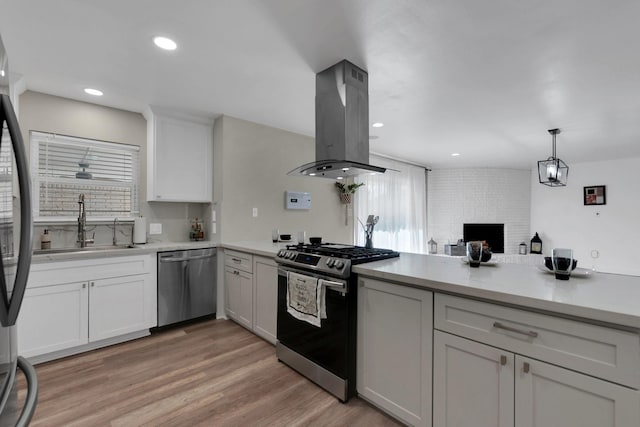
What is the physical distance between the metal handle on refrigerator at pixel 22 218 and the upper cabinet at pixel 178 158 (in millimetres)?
2590

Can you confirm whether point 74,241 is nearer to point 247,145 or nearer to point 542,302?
point 247,145

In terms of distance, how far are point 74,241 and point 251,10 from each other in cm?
284

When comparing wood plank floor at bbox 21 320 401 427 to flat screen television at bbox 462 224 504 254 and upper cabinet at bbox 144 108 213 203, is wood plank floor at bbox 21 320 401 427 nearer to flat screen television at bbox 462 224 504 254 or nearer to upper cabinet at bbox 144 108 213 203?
upper cabinet at bbox 144 108 213 203

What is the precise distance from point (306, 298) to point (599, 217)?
23.3ft

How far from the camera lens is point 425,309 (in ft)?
5.10

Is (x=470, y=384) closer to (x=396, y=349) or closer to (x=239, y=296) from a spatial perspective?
(x=396, y=349)

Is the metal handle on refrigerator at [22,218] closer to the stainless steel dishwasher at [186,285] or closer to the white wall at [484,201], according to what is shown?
the stainless steel dishwasher at [186,285]

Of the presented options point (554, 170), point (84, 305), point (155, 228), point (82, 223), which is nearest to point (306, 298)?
point (84, 305)

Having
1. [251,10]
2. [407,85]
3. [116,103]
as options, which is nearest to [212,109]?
[116,103]

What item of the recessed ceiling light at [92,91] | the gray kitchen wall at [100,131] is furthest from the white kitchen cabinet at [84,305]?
the recessed ceiling light at [92,91]

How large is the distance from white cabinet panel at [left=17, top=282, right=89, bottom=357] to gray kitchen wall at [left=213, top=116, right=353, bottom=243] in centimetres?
137

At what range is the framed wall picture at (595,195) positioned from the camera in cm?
605

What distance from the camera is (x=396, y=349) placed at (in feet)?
5.52

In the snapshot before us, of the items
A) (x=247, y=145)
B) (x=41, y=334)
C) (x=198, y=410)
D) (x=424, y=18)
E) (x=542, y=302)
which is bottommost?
(x=198, y=410)
